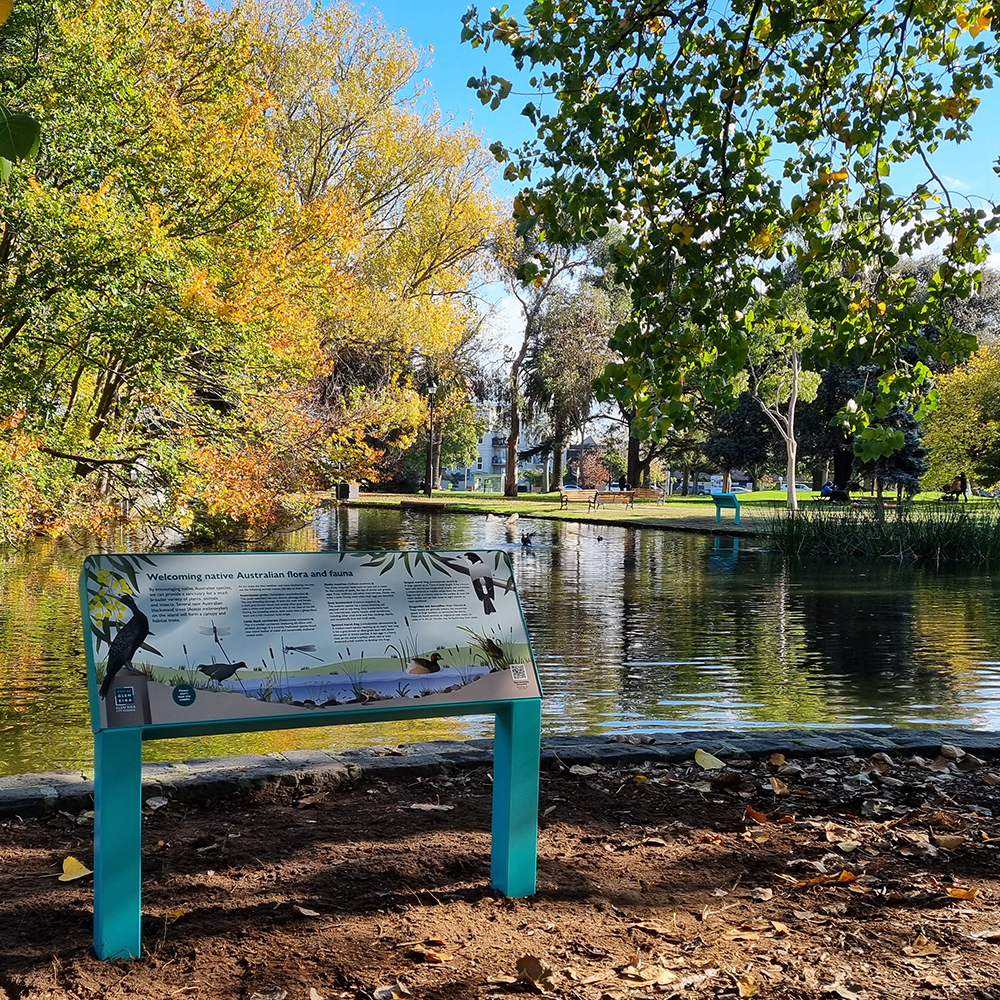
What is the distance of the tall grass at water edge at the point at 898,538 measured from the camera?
2066 centimetres

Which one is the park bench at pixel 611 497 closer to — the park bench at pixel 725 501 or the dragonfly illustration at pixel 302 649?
the park bench at pixel 725 501

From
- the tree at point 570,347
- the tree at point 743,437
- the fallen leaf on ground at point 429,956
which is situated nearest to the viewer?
the fallen leaf on ground at point 429,956

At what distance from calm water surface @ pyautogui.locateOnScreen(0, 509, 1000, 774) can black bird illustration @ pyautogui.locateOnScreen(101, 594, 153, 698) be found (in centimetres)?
384

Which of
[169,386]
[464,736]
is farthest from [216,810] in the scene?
[169,386]

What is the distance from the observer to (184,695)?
2.78 meters

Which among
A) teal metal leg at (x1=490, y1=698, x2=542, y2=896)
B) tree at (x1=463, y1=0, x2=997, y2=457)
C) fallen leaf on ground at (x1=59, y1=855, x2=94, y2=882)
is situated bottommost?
fallen leaf on ground at (x1=59, y1=855, x2=94, y2=882)

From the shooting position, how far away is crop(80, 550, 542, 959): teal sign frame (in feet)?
8.89

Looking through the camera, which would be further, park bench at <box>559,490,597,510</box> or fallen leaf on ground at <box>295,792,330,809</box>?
park bench at <box>559,490,597,510</box>

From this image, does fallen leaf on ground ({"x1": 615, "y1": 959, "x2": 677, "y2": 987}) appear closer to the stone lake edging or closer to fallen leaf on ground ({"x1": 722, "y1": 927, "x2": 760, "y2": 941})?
fallen leaf on ground ({"x1": 722, "y1": 927, "x2": 760, "y2": 941})

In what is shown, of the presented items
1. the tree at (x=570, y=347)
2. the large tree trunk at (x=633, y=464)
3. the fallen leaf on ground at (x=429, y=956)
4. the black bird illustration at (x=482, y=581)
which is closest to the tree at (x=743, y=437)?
the large tree trunk at (x=633, y=464)

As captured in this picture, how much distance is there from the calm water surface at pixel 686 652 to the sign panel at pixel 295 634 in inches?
140

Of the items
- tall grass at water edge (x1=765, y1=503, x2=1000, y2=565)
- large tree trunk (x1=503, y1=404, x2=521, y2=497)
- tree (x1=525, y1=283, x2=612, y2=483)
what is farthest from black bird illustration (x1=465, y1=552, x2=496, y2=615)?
large tree trunk (x1=503, y1=404, x2=521, y2=497)

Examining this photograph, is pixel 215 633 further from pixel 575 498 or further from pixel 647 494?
pixel 647 494

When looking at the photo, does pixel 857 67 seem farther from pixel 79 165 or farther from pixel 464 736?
pixel 79 165
